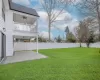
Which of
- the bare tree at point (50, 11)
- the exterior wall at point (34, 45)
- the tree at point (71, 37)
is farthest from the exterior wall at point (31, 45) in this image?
the tree at point (71, 37)

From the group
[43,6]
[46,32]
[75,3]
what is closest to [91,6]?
[75,3]

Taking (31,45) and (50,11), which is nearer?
(31,45)

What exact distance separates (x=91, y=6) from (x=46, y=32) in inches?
1123

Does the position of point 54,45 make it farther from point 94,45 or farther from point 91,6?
point 91,6

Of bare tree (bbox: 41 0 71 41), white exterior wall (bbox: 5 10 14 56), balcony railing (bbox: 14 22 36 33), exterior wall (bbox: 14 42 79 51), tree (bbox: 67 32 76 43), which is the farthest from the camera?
tree (bbox: 67 32 76 43)

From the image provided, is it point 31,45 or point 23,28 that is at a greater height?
point 23,28

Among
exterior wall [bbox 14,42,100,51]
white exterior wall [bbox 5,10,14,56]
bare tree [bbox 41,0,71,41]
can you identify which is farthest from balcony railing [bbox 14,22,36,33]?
bare tree [bbox 41,0,71,41]

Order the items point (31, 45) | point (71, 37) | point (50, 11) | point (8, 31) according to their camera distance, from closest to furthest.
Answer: point (8, 31) < point (31, 45) < point (50, 11) < point (71, 37)

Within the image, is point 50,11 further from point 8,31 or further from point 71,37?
point 8,31

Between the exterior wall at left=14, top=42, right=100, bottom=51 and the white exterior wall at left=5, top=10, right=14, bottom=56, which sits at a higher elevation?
the white exterior wall at left=5, top=10, right=14, bottom=56

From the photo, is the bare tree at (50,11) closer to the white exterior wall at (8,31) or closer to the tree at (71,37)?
the tree at (71,37)

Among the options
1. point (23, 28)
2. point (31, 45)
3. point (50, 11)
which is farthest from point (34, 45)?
point (23, 28)

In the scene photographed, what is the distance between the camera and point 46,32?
38.2 metres

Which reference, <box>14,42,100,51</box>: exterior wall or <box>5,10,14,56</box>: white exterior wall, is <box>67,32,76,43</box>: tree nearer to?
<box>14,42,100,51</box>: exterior wall
